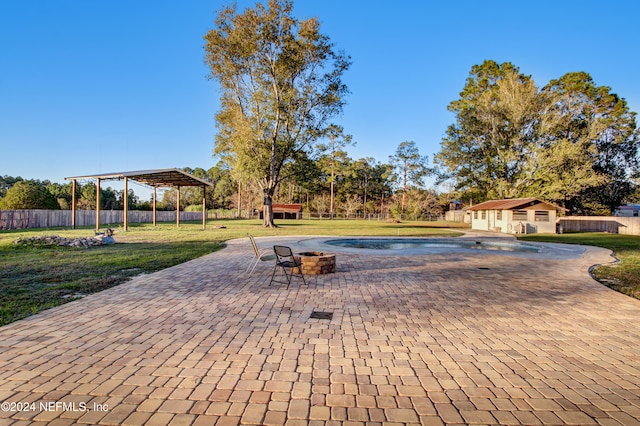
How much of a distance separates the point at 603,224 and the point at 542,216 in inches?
343

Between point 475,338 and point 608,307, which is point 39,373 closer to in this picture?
point 475,338

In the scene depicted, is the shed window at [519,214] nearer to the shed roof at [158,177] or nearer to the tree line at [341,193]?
the tree line at [341,193]

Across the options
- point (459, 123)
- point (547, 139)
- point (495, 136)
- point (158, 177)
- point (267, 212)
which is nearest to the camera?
point (158, 177)

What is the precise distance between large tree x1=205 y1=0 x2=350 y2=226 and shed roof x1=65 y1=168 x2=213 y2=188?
3710 millimetres

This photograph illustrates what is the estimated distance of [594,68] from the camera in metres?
32.7

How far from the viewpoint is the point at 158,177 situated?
22.7m

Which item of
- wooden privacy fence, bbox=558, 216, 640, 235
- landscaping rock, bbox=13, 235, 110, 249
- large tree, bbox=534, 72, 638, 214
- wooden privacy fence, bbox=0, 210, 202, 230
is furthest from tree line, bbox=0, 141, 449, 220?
landscaping rock, bbox=13, 235, 110, 249

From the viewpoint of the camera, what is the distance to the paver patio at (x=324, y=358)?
220cm

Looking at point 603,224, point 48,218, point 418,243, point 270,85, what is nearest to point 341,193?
point 270,85

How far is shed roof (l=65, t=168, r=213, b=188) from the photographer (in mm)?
20102

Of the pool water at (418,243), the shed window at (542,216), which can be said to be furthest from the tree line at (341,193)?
the pool water at (418,243)

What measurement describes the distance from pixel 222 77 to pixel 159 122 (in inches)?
233

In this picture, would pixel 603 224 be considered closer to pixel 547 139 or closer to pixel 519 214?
pixel 547 139

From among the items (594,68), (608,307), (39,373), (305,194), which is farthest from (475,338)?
(305,194)
